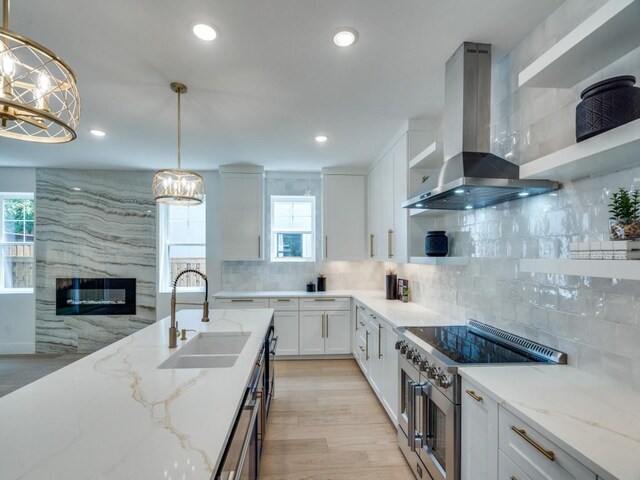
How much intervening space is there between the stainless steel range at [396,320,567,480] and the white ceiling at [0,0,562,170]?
179 centimetres

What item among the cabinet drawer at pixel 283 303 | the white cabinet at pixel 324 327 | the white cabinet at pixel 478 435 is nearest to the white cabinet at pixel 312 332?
the white cabinet at pixel 324 327

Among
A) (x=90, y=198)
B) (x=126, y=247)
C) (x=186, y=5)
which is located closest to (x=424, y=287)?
(x=186, y=5)

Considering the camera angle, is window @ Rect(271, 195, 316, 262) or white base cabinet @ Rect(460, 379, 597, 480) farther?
window @ Rect(271, 195, 316, 262)

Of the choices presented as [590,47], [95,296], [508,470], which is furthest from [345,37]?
[95,296]

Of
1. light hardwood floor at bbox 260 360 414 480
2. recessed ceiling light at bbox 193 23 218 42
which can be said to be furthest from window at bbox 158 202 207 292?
recessed ceiling light at bbox 193 23 218 42

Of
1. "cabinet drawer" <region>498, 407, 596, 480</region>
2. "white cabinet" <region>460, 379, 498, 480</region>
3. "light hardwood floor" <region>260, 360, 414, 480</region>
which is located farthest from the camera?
"light hardwood floor" <region>260, 360, 414, 480</region>

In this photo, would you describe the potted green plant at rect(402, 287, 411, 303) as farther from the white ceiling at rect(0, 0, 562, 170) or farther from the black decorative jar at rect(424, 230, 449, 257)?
the white ceiling at rect(0, 0, 562, 170)

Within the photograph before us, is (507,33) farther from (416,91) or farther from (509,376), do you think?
(509,376)

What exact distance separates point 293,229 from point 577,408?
415 centimetres

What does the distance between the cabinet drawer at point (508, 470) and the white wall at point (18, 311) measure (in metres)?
5.98

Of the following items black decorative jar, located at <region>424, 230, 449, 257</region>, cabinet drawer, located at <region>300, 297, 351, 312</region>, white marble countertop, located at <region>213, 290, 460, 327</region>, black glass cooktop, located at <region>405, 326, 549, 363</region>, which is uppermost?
black decorative jar, located at <region>424, 230, 449, 257</region>

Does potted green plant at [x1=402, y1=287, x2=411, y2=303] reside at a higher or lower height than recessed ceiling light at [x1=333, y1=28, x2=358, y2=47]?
lower

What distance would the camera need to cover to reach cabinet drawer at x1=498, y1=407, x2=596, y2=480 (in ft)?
3.10

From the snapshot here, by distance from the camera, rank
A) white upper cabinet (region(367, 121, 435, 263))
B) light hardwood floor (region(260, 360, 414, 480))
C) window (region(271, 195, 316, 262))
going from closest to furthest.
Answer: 1. light hardwood floor (region(260, 360, 414, 480))
2. white upper cabinet (region(367, 121, 435, 263))
3. window (region(271, 195, 316, 262))
